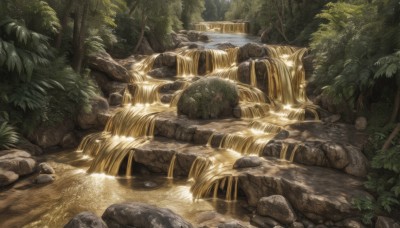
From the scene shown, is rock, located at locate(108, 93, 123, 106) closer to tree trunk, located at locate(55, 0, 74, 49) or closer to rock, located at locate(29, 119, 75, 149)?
rock, located at locate(29, 119, 75, 149)

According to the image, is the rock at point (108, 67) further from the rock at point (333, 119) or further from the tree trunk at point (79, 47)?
the rock at point (333, 119)

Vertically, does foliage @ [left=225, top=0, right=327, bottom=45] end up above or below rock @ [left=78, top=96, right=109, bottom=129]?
above

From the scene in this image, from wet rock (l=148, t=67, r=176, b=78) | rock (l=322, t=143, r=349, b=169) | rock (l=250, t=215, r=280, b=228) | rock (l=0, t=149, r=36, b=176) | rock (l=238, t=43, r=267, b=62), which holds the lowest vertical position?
rock (l=250, t=215, r=280, b=228)

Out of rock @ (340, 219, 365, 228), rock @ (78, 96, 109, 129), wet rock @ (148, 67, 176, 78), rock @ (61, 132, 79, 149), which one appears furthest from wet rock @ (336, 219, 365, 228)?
wet rock @ (148, 67, 176, 78)

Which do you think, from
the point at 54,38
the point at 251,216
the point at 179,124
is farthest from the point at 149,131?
the point at 54,38

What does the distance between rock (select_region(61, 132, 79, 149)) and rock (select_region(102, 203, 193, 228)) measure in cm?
655

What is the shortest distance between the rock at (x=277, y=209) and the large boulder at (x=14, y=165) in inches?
287

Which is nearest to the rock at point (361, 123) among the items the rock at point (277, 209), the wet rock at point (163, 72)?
the rock at point (277, 209)

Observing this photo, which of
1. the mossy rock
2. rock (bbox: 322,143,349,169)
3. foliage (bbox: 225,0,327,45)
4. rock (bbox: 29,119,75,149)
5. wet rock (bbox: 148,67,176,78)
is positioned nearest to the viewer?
rock (bbox: 322,143,349,169)

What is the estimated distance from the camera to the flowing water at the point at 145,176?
8.83 meters

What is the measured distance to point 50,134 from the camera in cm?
1282

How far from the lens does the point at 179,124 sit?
12.4 metres

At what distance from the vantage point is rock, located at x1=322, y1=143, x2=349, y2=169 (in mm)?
9375

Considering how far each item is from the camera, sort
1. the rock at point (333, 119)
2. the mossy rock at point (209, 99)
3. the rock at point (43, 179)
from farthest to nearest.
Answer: the mossy rock at point (209, 99) → the rock at point (333, 119) → the rock at point (43, 179)
